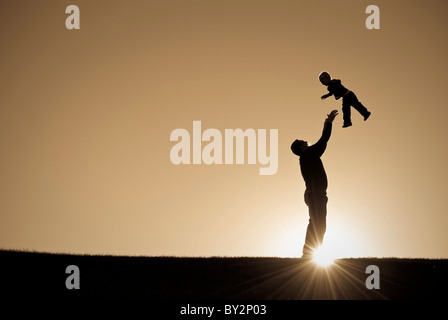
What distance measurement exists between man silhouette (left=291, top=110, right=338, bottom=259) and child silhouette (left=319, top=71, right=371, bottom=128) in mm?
2199

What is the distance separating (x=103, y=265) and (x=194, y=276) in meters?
2.14

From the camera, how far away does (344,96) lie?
1570 cm

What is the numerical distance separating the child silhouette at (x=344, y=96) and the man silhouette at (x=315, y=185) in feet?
7.21

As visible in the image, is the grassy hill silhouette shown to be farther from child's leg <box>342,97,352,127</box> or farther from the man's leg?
child's leg <box>342,97,352,127</box>

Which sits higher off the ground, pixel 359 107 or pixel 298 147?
pixel 359 107

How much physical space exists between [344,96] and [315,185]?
3.32 metres

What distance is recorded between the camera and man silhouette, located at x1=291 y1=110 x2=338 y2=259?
1351cm

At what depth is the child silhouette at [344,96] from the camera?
605 inches

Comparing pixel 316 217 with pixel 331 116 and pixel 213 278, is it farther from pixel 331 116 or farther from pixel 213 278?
pixel 213 278

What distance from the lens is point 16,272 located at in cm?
1120

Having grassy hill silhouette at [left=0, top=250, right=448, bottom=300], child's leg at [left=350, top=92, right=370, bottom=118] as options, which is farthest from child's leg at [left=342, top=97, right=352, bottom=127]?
grassy hill silhouette at [left=0, top=250, right=448, bottom=300]

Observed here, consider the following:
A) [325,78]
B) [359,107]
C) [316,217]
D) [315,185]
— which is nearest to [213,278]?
[316,217]
